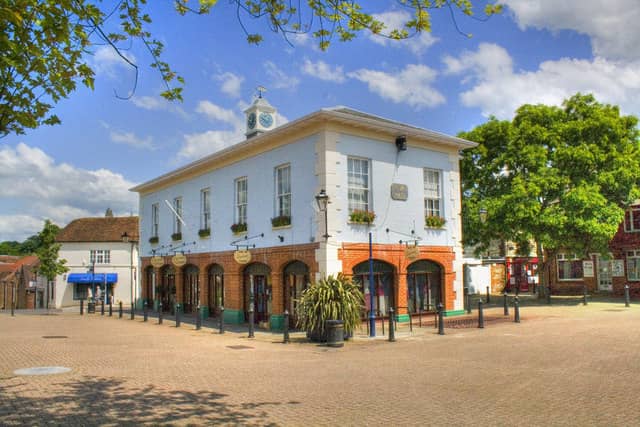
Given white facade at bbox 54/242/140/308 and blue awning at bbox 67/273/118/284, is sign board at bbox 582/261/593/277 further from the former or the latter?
blue awning at bbox 67/273/118/284

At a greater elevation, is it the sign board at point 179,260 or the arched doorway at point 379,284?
the sign board at point 179,260

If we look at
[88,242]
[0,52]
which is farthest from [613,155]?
[88,242]

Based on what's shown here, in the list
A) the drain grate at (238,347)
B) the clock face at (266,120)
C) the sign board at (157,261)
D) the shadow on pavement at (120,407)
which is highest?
the clock face at (266,120)

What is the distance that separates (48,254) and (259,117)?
791 inches

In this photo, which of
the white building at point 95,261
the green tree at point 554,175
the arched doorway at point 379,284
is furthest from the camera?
the white building at point 95,261

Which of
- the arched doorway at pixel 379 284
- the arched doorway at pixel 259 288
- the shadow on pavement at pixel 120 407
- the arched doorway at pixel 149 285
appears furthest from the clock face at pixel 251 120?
the shadow on pavement at pixel 120 407

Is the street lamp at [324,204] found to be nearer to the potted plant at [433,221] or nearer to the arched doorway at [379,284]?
the arched doorway at [379,284]

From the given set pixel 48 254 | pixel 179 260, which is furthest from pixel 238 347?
pixel 48 254

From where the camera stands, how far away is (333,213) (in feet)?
60.7

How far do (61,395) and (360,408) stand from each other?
4.77m

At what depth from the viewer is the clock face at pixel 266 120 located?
25.5 meters

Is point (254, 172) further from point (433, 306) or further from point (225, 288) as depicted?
point (433, 306)

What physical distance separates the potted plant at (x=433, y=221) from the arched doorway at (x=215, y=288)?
9.45 meters

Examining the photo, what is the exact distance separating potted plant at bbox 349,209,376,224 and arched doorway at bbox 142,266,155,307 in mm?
17518
